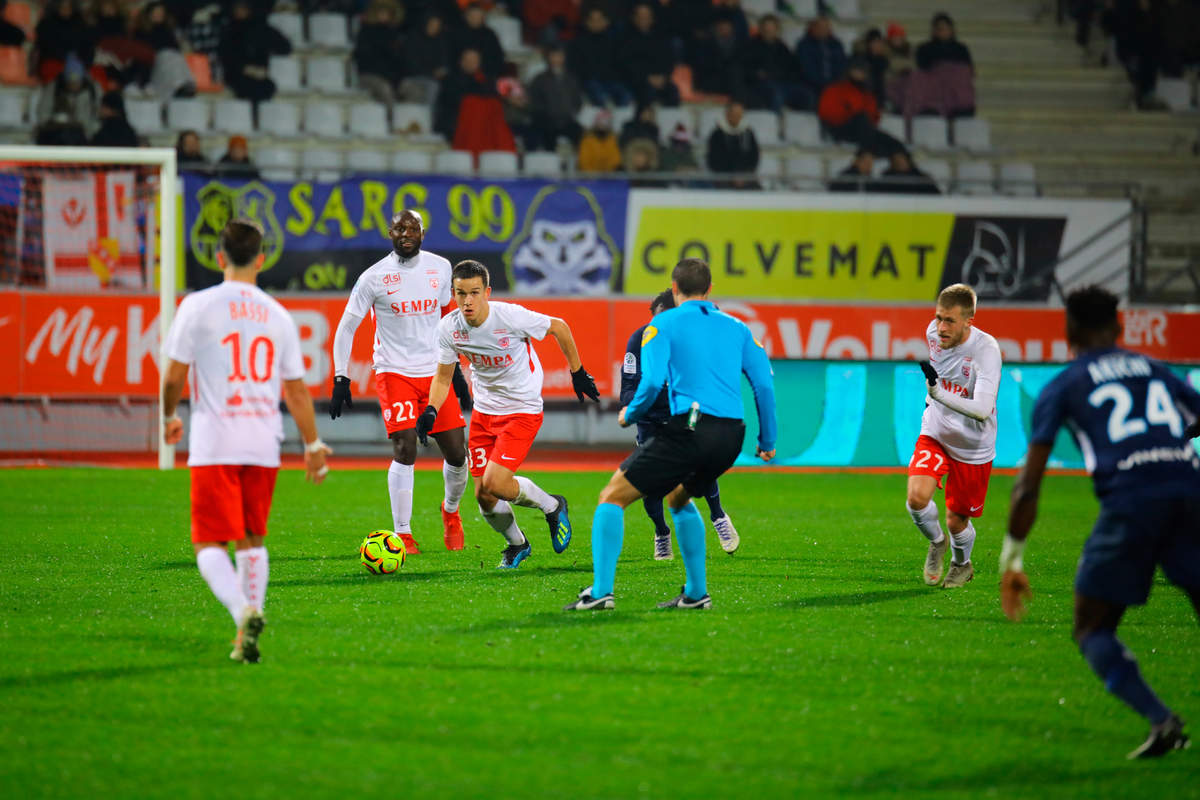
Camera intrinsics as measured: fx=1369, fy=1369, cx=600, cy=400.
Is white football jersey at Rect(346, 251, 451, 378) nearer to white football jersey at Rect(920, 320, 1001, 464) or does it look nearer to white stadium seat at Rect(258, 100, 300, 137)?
white football jersey at Rect(920, 320, 1001, 464)

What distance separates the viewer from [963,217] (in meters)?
20.6

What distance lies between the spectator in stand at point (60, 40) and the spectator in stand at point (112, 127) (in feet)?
3.93

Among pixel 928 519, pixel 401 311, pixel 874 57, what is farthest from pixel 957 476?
pixel 874 57

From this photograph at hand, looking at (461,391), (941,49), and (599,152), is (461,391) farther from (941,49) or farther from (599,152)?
(941,49)

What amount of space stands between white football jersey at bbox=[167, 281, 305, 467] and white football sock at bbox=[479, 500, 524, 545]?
3310 mm

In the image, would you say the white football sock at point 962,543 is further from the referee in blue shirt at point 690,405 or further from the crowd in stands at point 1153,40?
the crowd in stands at point 1153,40

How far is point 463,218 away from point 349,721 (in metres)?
14.9

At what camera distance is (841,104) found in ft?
75.5

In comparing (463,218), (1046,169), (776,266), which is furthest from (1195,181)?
(463,218)

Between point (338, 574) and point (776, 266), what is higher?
point (776, 266)

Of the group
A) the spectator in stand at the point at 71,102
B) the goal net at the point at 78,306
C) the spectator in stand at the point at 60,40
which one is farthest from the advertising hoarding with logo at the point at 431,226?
the spectator in stand at the point at 60,40

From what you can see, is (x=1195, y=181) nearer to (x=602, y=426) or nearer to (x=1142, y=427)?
(x=602, y=426)

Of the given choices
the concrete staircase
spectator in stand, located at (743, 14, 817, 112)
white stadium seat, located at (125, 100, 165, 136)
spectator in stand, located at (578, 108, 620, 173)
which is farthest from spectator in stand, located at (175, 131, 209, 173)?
the concrete staircase

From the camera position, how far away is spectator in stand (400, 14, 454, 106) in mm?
21547
